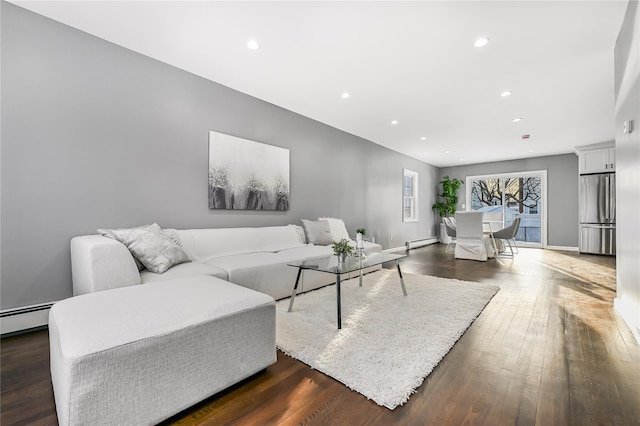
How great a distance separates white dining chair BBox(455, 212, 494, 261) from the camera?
551 cm

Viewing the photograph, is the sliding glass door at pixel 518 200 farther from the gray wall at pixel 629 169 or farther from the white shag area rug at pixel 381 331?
the white shag area rug at pixel 381 331

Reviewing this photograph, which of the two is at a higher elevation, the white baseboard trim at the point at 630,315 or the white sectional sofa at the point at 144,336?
the white sectional sofa at the point at 144,336

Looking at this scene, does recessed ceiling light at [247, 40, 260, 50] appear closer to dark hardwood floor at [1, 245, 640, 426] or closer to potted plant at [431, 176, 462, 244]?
dark hardwood floor at [1, 245, 640, 426]

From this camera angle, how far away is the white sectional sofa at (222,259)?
1969 mm

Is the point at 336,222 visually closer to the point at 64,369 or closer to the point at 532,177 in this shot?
the point at 64,369

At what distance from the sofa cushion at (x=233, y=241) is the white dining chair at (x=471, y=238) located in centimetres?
366

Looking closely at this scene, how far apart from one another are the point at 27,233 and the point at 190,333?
2006mm

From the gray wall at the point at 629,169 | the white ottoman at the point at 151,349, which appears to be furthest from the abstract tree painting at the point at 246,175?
the gray wall at the point at 629,169

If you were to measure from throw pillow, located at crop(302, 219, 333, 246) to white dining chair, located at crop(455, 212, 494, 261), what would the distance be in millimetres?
3145

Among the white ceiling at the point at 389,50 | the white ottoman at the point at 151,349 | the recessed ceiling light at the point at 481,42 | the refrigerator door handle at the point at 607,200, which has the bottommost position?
the white ottoman at the point at 151,349

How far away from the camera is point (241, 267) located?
2.55 metres

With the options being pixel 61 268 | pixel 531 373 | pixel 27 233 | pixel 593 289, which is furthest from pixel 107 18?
pixel 593 289

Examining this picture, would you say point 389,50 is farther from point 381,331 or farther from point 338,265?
point 381,331

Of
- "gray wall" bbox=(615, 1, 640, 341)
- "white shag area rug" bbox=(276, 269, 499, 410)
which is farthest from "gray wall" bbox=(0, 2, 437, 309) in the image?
"gray wall" bbox=(615, 1, 640, 341)
